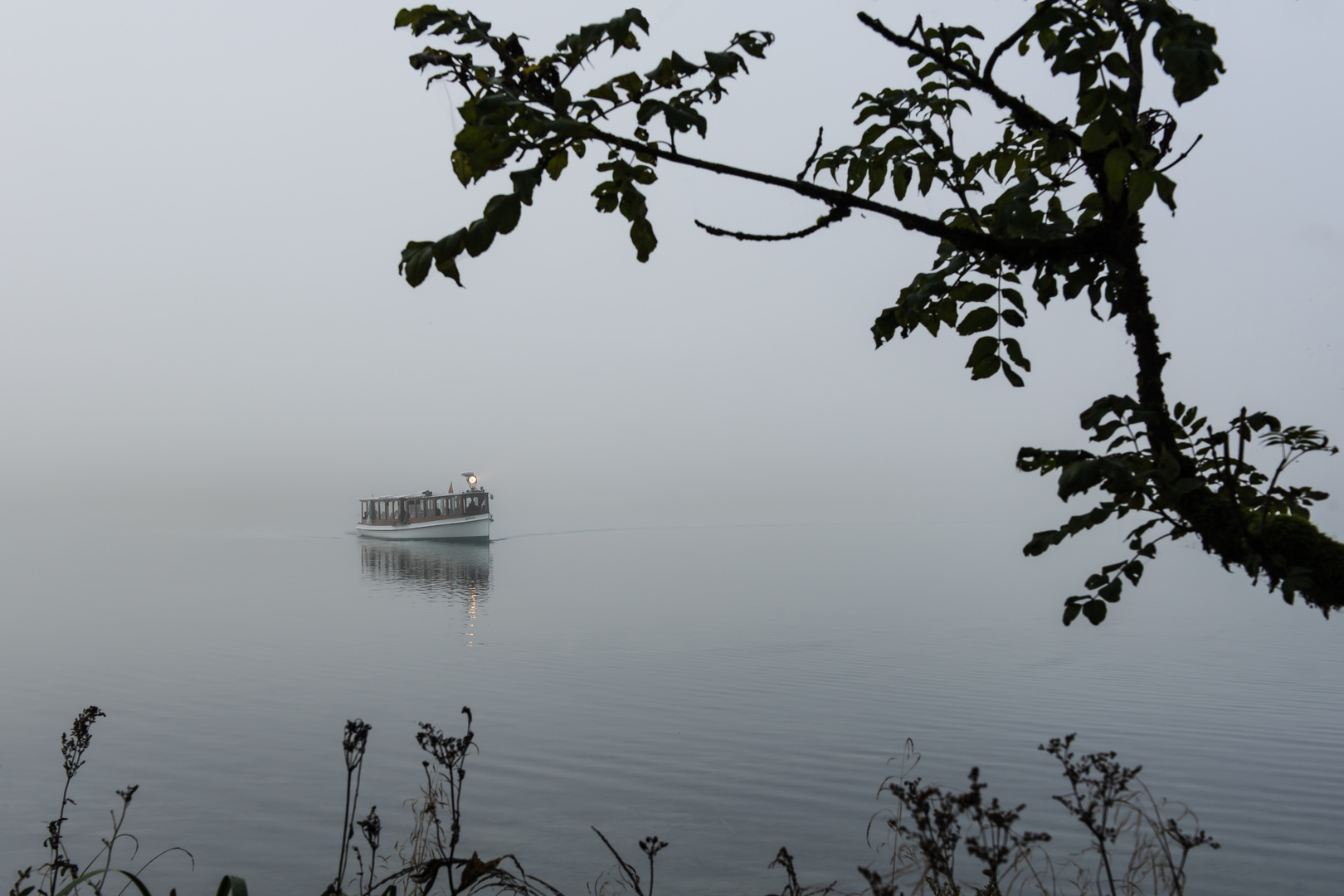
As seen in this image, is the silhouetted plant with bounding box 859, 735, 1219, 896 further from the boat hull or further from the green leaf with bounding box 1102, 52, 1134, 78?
the boat hull

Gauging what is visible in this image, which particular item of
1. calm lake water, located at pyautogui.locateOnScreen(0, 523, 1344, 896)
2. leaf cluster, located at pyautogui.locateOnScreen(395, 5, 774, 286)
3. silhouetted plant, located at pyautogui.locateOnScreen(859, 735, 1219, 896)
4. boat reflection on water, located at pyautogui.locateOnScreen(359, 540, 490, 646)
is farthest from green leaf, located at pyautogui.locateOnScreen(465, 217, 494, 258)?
boat reflection on water, located at pyautogui.locateOnScreen(359, 540, 490, 646)

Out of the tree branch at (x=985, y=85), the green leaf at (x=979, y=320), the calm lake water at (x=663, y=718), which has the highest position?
the tree branch at (x=985, y=85)

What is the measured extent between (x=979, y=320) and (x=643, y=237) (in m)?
1.28

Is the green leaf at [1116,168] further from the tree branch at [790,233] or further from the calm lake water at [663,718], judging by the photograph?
the calm lake water at [663,718]

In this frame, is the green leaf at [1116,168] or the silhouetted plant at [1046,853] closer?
the green leaf at [1116,168]

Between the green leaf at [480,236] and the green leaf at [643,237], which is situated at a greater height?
the green leaf at [643,237]

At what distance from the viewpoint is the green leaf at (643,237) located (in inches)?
86.4

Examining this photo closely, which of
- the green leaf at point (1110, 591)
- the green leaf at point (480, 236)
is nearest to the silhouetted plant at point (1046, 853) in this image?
the green leaf at point (1110, 591)

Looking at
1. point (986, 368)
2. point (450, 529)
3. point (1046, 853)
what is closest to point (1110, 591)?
point (986, 368)

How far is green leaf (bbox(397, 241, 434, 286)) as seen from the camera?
1833 millimetres

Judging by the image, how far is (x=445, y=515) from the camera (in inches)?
2945

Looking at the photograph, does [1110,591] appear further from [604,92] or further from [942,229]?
[604,92]

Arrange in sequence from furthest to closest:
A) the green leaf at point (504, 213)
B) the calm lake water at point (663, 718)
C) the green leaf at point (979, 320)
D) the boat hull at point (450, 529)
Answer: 1. the boat hull at point (450, 529)
2. the calm lake water at point (663, 718)
3. the green leaf at point (979, 320)
4. the green leaf at point (504, 213)

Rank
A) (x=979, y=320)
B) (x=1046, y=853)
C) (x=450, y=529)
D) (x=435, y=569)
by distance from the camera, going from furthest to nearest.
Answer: (x=450, y=529) < (x=435, y=569) < (x=1046, y=853) < (x=979, y=320)
